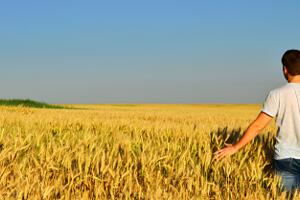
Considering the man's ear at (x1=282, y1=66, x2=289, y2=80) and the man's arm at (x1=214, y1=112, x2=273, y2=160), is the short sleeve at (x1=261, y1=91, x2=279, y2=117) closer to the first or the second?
the man's arm at (x1=214, y1=112, x2=273, y2=160)

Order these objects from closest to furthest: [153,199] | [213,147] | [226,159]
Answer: [153,199]
[226,159]
[213,147]

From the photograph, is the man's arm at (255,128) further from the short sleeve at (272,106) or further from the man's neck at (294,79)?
the man's neck at (294,79)

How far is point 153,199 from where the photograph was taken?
3789 millimetres

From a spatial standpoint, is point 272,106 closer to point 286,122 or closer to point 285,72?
point 286,122

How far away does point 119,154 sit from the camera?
4.20 meters

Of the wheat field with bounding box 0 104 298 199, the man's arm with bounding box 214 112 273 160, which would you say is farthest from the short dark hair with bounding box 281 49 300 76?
the wheat field with bounding box 0 104 298 199

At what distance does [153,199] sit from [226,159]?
0.91 meters

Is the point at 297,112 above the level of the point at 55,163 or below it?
above

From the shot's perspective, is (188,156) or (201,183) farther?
(188,156)

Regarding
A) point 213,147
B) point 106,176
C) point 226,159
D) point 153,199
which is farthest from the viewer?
point 213,147

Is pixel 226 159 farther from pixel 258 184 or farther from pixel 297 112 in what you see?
pixel 297 112

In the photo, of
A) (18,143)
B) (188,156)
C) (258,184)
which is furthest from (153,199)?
(18,143)

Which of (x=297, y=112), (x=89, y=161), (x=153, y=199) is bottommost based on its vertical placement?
(x=153, y=199)

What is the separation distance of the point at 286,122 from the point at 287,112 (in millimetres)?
90
